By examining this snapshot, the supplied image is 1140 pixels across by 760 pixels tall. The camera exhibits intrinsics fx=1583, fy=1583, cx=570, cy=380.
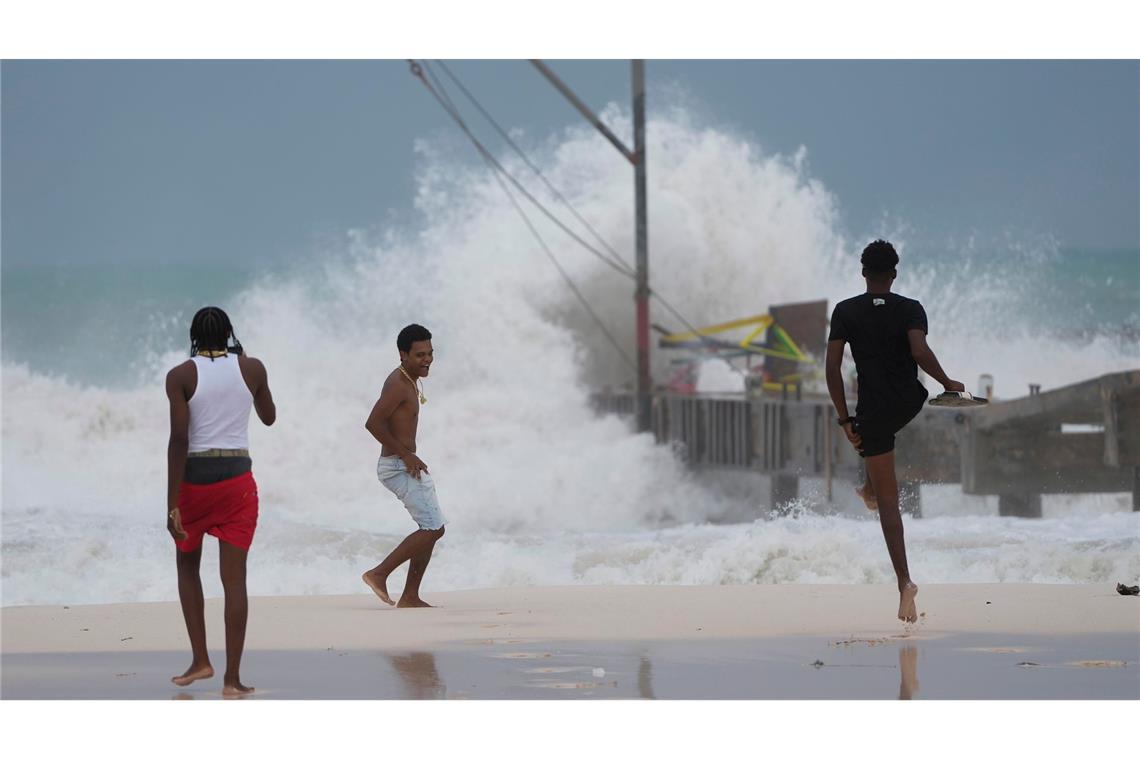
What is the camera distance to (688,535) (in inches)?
459

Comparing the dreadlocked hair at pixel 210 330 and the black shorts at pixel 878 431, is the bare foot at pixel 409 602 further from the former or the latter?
the dreadlocked hair at pixel 210 330

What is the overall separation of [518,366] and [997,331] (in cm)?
1103

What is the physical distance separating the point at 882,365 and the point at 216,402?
8.32ft

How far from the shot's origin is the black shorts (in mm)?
6047

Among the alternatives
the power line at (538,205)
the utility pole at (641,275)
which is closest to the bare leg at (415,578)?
the utility pole at (641,275)

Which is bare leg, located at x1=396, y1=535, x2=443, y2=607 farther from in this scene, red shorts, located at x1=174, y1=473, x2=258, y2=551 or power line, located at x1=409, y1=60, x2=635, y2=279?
power line, located at x1=409, y1=60, x2=635, y2=279

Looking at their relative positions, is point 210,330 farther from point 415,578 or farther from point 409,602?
point 409,602

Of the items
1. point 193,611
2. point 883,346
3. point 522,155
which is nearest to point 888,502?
point 883,346

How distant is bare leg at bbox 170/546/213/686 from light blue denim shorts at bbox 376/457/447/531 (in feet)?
6.48

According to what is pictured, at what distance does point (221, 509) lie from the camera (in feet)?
16.9

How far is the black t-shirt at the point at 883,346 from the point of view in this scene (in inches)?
237

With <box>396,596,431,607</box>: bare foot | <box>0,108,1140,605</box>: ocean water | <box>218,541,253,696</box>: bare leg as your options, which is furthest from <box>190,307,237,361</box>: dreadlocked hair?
<box>0,108,1140,605</box>: ocean water

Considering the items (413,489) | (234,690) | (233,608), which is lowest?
(234,690)

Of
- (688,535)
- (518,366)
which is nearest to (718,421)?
(518,366)
